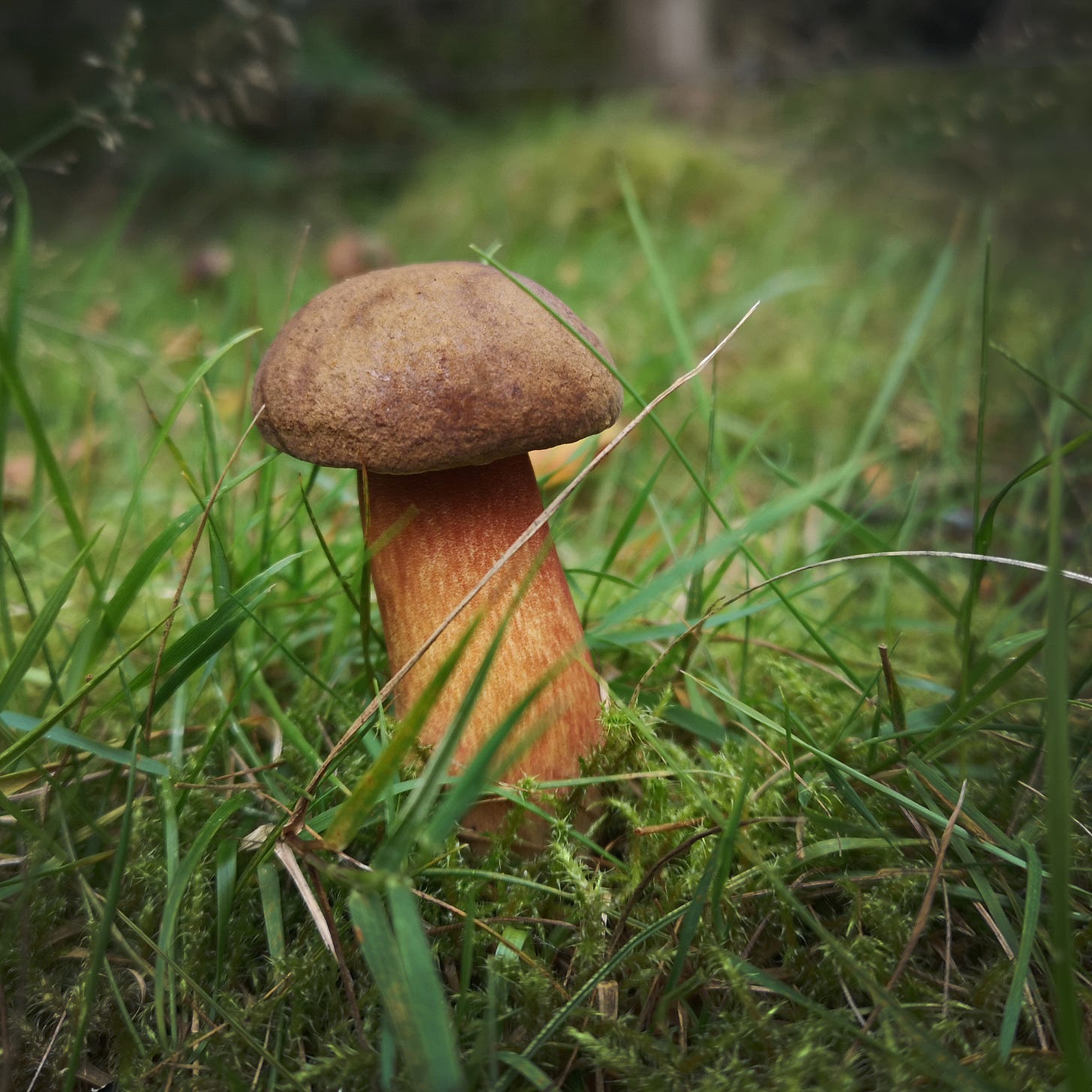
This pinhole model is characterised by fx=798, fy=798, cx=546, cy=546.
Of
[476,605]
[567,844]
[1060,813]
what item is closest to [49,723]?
[476,605]

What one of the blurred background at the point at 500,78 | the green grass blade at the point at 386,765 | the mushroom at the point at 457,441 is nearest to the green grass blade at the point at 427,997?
the green grass blade at the point at 386,765

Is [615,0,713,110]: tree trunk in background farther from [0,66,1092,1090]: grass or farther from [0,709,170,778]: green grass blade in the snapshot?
[0,709,170,778]: green grass blade

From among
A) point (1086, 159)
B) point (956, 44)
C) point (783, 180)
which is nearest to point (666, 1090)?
point (1086, 159)

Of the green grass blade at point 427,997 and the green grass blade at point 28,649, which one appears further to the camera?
the green grass blade at point 28,649

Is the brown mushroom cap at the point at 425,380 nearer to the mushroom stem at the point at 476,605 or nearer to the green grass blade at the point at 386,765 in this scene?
the mushroom stem at the point at 476,605

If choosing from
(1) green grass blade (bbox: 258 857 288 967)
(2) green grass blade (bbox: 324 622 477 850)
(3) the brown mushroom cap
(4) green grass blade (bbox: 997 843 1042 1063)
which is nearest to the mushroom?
(3) the brown mushroom cap
